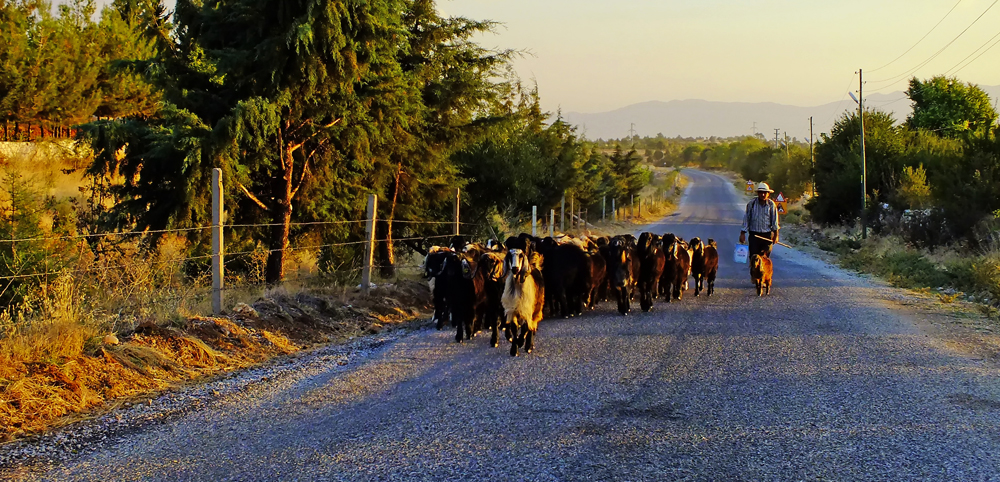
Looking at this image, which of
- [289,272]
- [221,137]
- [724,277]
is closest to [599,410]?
[221,137]

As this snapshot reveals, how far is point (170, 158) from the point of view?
12258mm

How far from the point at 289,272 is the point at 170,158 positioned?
3.96 metres

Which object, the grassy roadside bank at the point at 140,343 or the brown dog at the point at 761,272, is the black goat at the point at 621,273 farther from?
the brown dog at the point at 761,272

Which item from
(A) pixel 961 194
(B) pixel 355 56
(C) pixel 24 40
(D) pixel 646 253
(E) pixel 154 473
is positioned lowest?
(E) pixel 154 473

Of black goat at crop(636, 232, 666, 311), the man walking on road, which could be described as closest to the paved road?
black goat at crop(636, 232, 666, 311)

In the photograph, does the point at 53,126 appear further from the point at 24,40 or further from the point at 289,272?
the point at 289,272

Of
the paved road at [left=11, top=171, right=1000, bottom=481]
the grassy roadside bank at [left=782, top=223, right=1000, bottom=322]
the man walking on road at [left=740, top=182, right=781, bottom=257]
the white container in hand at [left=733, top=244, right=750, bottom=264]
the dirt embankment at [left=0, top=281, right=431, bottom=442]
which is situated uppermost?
the man walking on road at [left=740, top=182, right=781, bottom=257]

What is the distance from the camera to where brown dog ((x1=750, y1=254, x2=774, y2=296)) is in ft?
46.3

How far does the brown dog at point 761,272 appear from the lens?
1412cm

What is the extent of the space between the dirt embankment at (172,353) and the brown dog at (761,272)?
20.7ft

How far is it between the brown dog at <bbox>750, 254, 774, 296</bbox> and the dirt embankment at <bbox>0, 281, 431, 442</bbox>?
6300mm

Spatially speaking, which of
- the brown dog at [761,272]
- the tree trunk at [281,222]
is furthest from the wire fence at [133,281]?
the brown dog at [761,272]

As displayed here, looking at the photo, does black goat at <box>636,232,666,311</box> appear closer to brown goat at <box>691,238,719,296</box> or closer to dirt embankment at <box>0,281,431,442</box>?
brown goat at <box>691,238,719,296</box>

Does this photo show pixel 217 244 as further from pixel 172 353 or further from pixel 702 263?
pixel 702 263
